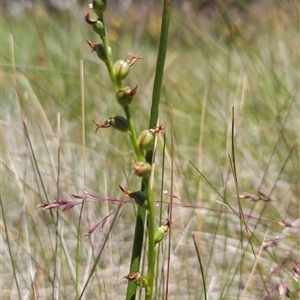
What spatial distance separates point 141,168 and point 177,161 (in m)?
1.05

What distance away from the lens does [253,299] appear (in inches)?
41.7

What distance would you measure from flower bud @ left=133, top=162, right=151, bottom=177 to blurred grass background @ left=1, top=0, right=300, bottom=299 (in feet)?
0.54

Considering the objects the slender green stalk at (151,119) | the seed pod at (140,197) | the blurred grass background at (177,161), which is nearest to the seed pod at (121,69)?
the slender green stalk at (151,119)

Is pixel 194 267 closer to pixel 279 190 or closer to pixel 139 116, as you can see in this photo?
pixel 279 190

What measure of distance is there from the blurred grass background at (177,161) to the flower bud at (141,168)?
6.5 inches

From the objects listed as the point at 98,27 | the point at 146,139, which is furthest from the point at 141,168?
the point at 98,27

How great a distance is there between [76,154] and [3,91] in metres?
0.81

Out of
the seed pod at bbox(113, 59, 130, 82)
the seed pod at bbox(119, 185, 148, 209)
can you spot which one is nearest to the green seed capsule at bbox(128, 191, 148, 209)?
the seed pod at bbox(119, 185, 148, 209)

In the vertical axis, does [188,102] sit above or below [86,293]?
above

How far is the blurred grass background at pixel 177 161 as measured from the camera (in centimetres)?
112

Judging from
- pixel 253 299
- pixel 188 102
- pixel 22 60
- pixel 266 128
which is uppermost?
pixel 22 60

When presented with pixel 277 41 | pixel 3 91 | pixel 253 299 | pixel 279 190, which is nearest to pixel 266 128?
pixel 279 190

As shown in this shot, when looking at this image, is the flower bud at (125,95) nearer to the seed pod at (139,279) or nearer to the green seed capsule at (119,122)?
the green seed capsule at (119,122)

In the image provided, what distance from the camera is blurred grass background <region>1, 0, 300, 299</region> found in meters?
1.12
